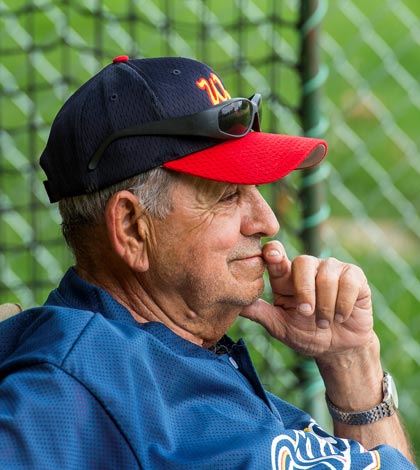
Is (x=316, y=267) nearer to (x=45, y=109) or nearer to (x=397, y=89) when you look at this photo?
(x=45, y=109)

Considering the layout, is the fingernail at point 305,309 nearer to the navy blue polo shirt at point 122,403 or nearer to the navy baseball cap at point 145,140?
the navy blue polo shirt at point 122,403

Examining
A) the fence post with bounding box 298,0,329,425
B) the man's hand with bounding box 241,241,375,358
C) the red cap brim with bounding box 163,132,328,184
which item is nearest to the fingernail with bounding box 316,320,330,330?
the man's hand with bounding box 241,241,375,358

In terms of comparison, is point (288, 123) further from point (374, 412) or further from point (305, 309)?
point (305, 309)

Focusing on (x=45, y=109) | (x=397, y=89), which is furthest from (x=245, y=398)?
Answer: (x=397, y=89)

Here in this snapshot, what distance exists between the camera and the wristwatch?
230 cm

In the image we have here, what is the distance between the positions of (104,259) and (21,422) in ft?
1.38

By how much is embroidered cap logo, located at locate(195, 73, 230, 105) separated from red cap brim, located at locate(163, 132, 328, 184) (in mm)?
78

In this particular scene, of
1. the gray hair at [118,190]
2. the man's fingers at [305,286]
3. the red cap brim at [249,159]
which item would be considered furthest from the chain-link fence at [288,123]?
the gray hair at [118,190]

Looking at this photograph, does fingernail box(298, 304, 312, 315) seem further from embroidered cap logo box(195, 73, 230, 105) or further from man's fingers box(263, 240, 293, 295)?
embroidered cap logo box(195, 73, 230, 105)

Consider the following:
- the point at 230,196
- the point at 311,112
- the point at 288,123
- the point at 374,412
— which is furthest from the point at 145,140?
the point at 288,123

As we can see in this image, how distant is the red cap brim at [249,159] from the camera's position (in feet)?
6.07

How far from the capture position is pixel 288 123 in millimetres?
4152

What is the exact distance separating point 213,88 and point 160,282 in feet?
1.19

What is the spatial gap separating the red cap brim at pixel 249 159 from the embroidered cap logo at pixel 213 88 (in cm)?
8
